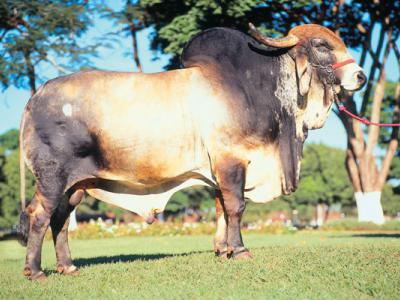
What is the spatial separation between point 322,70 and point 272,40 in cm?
79

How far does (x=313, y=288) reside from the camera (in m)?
5.42

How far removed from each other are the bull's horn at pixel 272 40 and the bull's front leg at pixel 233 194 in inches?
57.3

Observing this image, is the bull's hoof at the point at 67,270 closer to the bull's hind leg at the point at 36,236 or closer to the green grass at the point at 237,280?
the green grass at the point at 237,280

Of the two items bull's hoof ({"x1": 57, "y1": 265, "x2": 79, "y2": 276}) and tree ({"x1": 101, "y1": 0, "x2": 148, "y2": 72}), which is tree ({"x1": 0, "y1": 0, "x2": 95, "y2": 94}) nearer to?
tree ({"x1": 101, "y1": 0, "x2": 148, "y2": 72})

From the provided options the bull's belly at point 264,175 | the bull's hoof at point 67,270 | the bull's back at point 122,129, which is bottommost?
the bull's hoof at point 67,270

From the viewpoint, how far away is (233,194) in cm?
680

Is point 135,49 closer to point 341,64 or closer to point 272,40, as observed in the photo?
point 341,64

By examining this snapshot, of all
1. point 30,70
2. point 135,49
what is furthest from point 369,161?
point 30,70

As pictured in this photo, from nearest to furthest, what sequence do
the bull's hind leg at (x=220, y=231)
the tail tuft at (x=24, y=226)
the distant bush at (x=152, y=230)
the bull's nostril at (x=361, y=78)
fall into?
the tail tuft at (x=24, y=226)
the bull's nostril at (x=361, y=78)
the bull's hind leg at (x=220, y=231)
the distant bush at (x=152, y=230)

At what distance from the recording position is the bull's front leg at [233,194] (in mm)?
6738

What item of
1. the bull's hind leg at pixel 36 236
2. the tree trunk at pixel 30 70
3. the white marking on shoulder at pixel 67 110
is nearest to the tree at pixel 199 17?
the tree trunk at pixel 30 70

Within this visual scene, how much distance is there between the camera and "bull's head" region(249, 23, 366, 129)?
7426 mm

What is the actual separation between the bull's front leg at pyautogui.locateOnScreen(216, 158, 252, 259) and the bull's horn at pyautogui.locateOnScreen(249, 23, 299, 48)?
57.3 inches

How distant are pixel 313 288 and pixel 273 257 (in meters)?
1.89
